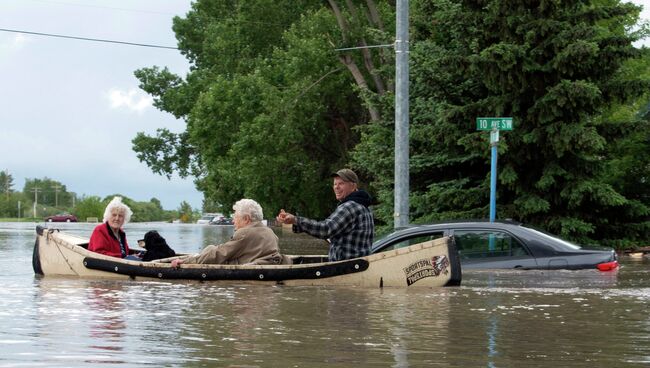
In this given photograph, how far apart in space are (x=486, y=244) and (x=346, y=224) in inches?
101

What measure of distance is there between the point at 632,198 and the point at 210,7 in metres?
32.8

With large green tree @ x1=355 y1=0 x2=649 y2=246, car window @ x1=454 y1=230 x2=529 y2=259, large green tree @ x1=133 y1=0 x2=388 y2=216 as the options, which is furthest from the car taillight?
large green tree @ x1=133 y1=0 x2=388 y2=216

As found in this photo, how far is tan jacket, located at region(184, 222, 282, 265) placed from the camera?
54.1 feet

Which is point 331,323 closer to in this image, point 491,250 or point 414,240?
point 414,240

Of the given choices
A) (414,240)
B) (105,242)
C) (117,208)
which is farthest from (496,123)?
(105,242)

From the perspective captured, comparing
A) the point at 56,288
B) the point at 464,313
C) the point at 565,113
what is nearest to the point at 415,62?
the point at 565,113

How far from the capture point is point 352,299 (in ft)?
47.6

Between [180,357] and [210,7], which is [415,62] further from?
[210,7]

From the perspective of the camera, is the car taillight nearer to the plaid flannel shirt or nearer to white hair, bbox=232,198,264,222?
the plaid flannel shirt

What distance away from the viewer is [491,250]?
1712 centimetres

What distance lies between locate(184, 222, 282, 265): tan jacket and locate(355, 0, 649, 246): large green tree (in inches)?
358

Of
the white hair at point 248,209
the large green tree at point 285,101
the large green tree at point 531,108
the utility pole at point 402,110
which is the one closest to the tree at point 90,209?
the large green tree at point 285,101

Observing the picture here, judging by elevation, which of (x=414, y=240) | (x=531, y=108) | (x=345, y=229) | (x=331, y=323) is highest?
(x=531, y=108)

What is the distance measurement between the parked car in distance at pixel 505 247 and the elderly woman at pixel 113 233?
3.80 m
